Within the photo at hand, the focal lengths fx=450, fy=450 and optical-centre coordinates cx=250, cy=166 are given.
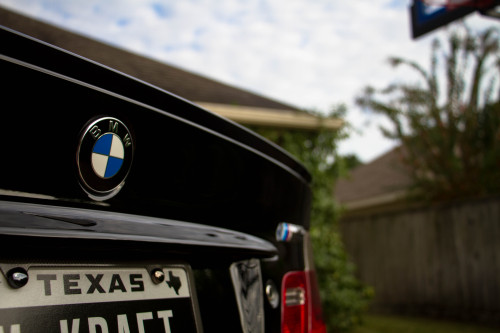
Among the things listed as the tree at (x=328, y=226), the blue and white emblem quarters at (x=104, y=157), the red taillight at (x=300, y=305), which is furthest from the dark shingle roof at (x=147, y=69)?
the blue and white emblem quarters at (x=104, y=157)

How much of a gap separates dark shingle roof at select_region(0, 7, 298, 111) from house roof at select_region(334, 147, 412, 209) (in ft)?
10.8

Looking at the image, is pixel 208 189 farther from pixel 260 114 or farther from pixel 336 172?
pixel 336 172

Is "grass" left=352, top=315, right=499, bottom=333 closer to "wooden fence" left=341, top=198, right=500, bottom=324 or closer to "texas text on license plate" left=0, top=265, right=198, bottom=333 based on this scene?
"wooden fence" left=341, top=198, right=500, bottom=324

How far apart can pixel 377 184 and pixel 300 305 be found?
12.4 meters

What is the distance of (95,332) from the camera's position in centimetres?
90

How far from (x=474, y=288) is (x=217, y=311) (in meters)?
6.75

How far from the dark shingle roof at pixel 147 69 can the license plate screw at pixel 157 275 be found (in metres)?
5.24

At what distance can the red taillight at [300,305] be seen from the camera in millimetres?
1354

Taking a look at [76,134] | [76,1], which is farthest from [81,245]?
[76,1]

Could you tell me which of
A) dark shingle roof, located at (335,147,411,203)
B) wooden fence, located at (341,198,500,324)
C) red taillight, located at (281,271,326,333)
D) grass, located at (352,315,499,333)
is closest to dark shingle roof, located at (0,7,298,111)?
wooden fence, located at (341,198,500,324)

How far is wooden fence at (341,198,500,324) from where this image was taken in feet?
21.9

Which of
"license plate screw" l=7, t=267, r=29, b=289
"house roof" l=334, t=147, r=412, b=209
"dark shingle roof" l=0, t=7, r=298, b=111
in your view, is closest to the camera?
"license plate screw" l=7, t=267, r=29, b=289

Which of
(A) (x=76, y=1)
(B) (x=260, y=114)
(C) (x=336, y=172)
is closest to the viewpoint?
(A) (x=76, y=1)

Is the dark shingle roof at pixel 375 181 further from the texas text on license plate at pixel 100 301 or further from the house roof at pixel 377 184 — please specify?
the texas text on license plate at pixel 100 301
